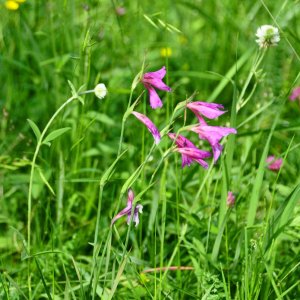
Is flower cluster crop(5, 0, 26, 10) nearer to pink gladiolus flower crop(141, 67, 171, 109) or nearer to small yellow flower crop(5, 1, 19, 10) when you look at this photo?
small yellow flower crop(5, 1, 19, 10)

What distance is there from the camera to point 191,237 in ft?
6.49

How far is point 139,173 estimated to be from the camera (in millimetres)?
1453

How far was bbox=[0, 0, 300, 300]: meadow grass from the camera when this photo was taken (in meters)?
1.68

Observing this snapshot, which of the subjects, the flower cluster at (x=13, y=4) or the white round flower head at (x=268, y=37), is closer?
the white round flower head at (x=268, y=37)

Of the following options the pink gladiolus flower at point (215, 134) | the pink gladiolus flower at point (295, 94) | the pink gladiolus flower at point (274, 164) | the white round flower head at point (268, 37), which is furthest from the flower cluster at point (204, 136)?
the pink gladiolus flower at point (295, 94)

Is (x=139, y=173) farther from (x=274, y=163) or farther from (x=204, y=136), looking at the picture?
(x=274, y=163)

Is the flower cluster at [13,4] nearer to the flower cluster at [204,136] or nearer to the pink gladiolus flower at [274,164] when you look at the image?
the pink gladiolus flower at [274,164]

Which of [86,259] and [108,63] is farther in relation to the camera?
[108,63]

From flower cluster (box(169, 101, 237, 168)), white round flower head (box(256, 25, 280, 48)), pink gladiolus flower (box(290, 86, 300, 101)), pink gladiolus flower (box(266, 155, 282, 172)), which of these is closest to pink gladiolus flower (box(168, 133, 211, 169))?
flower cluster (box(169, 101, 237, 168))

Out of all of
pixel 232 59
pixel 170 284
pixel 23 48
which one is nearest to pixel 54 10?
pixel 23 48

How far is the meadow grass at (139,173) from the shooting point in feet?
5.50

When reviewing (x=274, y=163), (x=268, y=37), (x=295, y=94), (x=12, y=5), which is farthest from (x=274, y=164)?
(x=12, y=5)

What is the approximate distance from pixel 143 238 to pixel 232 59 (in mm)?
1342

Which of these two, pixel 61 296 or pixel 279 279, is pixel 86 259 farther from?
pixel 279 279
